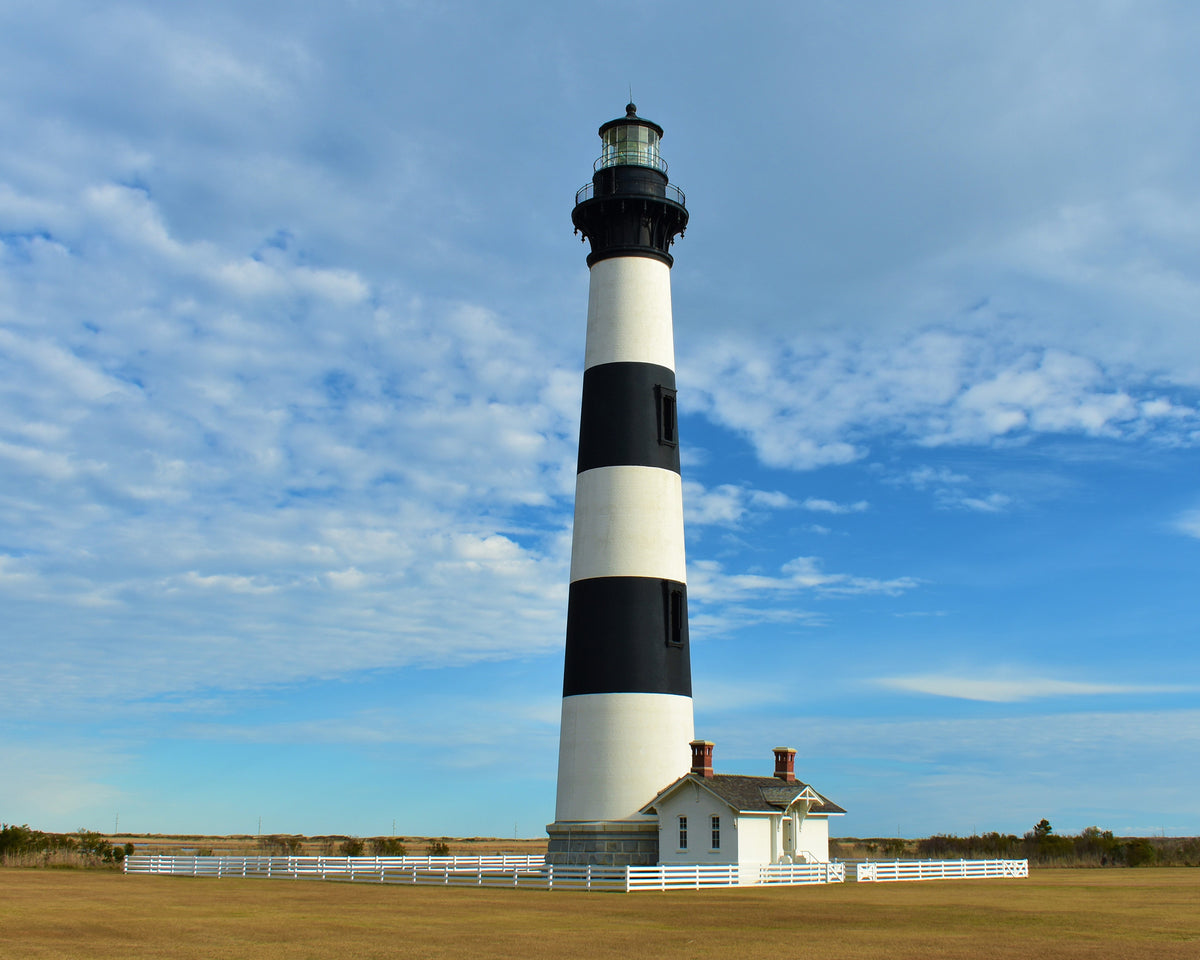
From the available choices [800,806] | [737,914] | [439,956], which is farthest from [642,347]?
[439,956]

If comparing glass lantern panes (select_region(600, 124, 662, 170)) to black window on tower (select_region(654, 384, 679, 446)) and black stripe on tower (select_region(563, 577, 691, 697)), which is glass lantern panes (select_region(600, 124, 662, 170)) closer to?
black window on tower (select_region(654, 384, 679, 446))

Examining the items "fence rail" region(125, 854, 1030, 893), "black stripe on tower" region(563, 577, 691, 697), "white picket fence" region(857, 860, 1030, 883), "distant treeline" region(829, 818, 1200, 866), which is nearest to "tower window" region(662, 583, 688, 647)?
"black stripe on tower" region(563, 577, 691, 697)

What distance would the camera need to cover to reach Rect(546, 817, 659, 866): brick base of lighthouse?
3139cm

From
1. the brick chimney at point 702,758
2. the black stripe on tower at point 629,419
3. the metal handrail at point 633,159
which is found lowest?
the brick chimney at point 702,758

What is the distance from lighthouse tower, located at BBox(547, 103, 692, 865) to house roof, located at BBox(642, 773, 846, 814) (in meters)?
0.71

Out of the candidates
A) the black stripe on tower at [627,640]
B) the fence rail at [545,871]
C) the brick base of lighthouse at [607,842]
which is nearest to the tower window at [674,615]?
the black stripe on tower at [627,640]

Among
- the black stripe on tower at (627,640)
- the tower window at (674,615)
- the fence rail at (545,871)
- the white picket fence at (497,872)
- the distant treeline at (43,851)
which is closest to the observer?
the white picket fence at (497,872)

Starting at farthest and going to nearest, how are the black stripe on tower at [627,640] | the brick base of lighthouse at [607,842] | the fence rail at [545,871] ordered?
the black stripe on tower at [627,640] < the brick base of lighthouse at [607,842] < the fence rail at [545,871]

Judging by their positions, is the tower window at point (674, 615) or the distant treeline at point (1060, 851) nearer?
the tower window at point (674, 615)

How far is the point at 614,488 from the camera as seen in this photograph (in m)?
32.8

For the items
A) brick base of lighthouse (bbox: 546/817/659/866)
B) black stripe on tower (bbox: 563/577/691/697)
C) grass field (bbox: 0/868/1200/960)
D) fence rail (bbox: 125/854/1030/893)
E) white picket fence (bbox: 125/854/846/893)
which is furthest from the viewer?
black stripe on tower (bbox: 563/577/691/697)

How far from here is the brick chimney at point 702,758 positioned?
32594mm

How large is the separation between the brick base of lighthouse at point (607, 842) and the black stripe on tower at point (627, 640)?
12.2ft

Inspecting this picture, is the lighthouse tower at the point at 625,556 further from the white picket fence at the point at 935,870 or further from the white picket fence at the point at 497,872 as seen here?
the white picket fence at the point at 935,870
